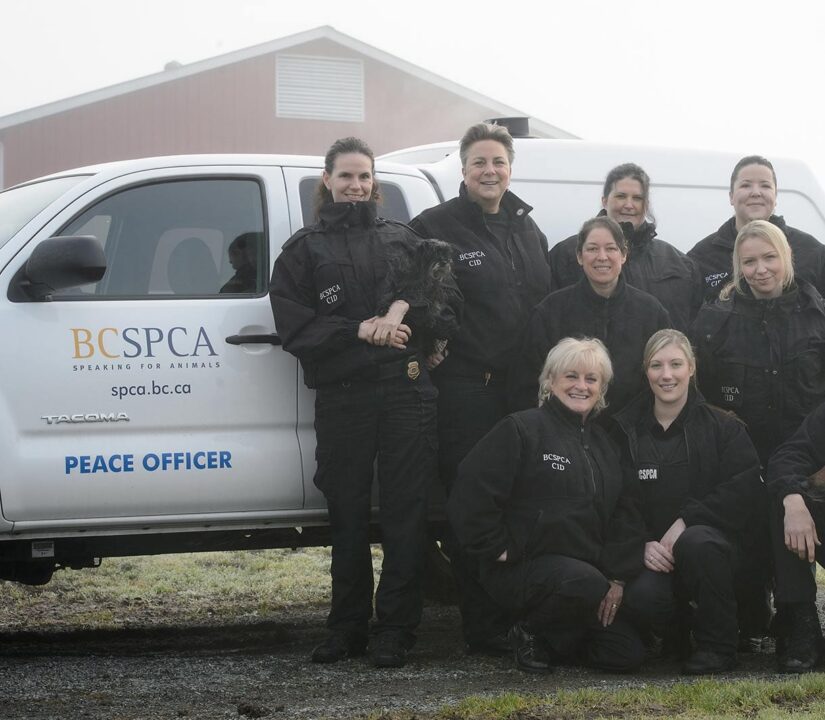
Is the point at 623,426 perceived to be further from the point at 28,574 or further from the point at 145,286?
the point at 28,574

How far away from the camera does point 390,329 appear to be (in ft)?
15.8

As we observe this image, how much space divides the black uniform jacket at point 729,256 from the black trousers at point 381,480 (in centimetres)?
146

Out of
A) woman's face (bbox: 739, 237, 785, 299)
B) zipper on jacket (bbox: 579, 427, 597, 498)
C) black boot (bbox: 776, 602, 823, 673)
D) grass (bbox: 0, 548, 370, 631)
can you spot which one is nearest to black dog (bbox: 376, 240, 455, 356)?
zipper on jacket (bbox: 579, 427, 597, 498)

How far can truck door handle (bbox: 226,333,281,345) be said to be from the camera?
504cm

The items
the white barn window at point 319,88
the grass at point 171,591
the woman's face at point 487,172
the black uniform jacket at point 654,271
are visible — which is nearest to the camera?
the woman's face at point 487,172

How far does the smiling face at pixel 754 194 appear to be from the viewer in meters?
5.59

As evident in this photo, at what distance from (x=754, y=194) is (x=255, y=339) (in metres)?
2.27

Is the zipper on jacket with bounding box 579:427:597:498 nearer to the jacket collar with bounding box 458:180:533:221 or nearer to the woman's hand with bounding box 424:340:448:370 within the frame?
the woman's hand with bounding box 424:340:448:370

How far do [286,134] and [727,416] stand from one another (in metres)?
15.4

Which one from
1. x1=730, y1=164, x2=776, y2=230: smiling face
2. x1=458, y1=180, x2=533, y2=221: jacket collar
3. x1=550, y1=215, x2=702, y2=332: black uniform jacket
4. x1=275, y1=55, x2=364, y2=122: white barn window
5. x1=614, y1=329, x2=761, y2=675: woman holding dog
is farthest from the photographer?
x1=275, y1=55, x2=364, y2=122: white barn window

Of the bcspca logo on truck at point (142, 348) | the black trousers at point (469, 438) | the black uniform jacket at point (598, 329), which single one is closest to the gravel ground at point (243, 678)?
the black trousers at point (469, 438)

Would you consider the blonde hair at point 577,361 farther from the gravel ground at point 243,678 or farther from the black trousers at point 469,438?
the gravel ground at point 243,678

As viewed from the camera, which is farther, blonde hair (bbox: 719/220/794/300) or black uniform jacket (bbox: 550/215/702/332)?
black uniform jacket (bbox: 550/215/702/332)

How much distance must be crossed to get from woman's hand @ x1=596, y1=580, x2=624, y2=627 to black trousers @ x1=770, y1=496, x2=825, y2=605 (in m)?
0.61
